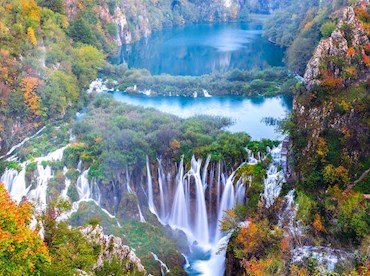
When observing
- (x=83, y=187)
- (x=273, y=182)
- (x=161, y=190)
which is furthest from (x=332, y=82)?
(x=83, y=187)

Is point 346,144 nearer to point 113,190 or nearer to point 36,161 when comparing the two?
point 113,190

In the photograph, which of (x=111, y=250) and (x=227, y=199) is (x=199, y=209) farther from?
(x=111, y=250)

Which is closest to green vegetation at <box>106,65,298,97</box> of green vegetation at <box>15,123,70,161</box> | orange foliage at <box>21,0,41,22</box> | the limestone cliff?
orange foliage at <box>21,0,41,22</box>

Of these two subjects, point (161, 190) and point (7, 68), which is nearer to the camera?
point (161, 190)

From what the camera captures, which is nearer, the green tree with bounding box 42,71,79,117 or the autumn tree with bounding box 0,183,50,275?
the autumn tree with bounding box 0,183,50,275

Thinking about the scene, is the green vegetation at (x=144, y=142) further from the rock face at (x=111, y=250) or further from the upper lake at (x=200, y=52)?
the upper lake at (x=200, y=52)

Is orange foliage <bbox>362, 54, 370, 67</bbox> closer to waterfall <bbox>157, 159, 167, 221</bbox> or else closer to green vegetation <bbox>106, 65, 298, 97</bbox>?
waterfall <bbox>157, 159, 167, 221</bbox>
